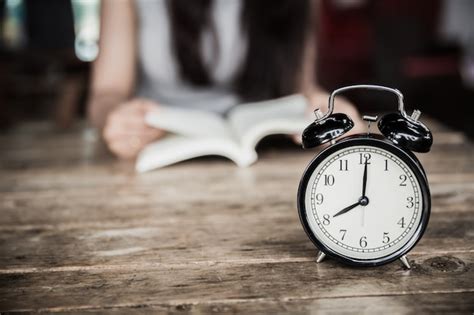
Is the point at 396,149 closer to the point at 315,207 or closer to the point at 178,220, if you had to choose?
the point at 315,207

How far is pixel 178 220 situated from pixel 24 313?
0.40 m

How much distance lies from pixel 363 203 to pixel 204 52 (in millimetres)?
1440

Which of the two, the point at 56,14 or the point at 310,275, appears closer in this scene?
the point at 310,275

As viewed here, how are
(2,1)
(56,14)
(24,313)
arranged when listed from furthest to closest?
(56,14) → (2,1) → (24,313)

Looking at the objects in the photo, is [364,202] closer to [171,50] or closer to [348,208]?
[348,208]

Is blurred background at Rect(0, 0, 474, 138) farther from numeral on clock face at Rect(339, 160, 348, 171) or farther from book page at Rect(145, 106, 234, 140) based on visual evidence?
numeral on clock face at Rect(339, 160, 348, 171)

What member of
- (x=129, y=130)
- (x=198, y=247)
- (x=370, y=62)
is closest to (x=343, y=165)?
(x=198, y=247)

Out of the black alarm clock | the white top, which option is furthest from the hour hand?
the white top

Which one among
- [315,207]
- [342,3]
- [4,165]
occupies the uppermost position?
[342,3]

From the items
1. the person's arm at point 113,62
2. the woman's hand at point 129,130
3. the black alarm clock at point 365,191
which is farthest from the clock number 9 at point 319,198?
the person's arm at point 113,62

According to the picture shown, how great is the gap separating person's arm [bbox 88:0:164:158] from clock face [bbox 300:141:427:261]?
2.74ft

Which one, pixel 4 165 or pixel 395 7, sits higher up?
pixel 395 7

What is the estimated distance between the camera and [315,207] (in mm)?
795

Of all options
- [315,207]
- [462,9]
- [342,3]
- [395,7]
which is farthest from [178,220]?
[462,9]
